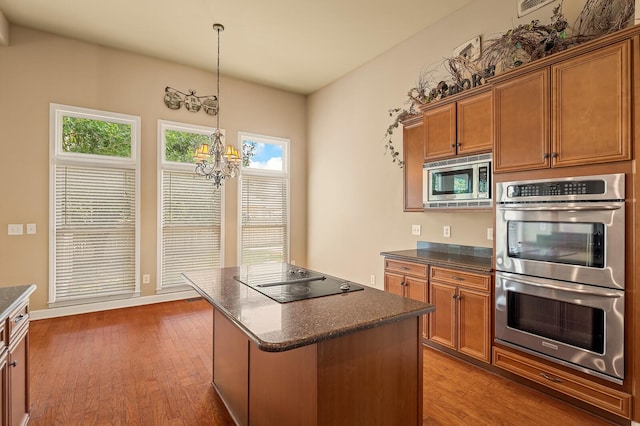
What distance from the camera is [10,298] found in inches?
70.4

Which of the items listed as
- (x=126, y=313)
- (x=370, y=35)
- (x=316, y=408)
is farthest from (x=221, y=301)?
(x=370, y=35)

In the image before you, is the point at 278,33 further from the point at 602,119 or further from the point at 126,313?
the point at 126,313

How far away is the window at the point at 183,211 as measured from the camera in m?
4.79

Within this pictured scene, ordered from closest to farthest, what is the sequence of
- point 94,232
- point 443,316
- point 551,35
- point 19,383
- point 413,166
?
point 19,383 < point 551,35 < point 443,316 < point 413,166 < point 94,232

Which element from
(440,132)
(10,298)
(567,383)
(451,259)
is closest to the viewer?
(10,298)

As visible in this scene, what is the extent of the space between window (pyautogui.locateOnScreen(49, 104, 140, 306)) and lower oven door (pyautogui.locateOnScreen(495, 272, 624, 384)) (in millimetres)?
4558

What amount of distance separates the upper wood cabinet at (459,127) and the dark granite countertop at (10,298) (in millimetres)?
3333

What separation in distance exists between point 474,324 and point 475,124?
5.69 feet

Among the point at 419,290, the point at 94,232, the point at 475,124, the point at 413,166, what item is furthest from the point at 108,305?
the point at 475,124

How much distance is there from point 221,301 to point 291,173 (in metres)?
4.42

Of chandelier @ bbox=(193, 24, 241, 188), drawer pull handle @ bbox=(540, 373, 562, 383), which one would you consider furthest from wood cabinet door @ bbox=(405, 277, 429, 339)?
chandelier @ bbox=(193, 24, 241, 188)

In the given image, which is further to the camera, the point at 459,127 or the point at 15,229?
the point at 15,229

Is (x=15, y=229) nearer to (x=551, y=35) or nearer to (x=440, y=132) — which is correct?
(x=440, y=132)

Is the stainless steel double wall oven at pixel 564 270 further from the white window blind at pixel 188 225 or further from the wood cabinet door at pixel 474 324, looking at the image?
the white window blind at pixel 188 225
